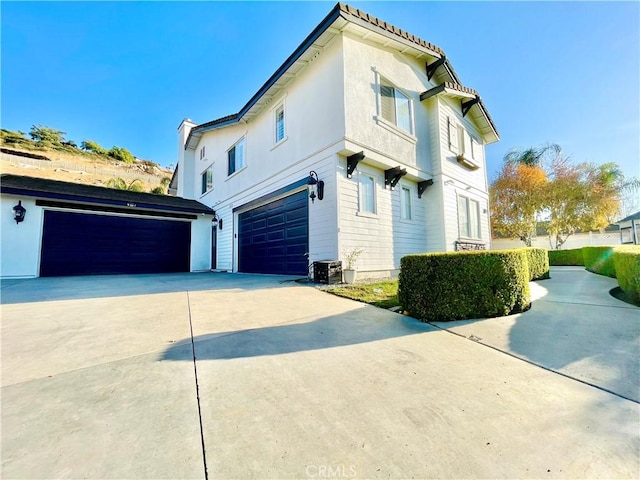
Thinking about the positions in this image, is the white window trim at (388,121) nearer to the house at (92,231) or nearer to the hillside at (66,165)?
the house at (92,231)

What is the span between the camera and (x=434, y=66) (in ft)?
32.6

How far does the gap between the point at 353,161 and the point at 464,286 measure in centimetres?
466

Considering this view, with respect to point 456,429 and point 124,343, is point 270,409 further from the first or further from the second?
point 124,343

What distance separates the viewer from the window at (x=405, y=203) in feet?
28.8

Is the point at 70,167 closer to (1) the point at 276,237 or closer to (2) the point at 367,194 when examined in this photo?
(1) the point at 276,237

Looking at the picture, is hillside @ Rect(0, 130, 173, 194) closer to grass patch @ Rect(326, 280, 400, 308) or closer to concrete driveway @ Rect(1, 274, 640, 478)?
grass patch @ Rect(326, 280, 400, 308)

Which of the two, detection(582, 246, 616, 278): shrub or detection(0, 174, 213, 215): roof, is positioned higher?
detection(0, 174, 213, 215): roof

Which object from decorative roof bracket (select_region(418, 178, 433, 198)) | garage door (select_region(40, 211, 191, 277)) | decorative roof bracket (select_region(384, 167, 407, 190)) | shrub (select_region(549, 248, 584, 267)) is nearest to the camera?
decorative roof bracket (select_region(384, 167, 407, 190))

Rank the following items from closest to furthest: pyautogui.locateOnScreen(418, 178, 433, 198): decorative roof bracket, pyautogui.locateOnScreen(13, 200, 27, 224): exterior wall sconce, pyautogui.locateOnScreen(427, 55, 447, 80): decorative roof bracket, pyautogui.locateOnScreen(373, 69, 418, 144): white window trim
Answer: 1. pyautogui.locateOnScreen(373, 69, 418, 144): white window trim
2. pyautogui.locateOnScreen(13, 200, 27, 224): exterior wall sconce
3. pyautogui.locateOnScreen(418, 178, 433, 198): decorative roof bracket
4. pyautogui.locateOnScreen(427, 55, 447, 80): decorative roof bracket

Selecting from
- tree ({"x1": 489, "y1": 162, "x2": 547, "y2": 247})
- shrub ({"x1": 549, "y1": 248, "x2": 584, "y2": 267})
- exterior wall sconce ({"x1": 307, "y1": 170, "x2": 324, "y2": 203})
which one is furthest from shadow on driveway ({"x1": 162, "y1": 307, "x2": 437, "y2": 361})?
tree ({"x1": 489, "y1": 162, "x2": 547, "y2": 247})

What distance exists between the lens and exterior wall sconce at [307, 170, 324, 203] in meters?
7.24

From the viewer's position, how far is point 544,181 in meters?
16.8

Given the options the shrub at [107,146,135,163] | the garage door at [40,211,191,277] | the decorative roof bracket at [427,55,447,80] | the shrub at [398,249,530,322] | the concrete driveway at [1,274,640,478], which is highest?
the shrub at [107,146,135,163]

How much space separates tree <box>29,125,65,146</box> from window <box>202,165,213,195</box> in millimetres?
34439
